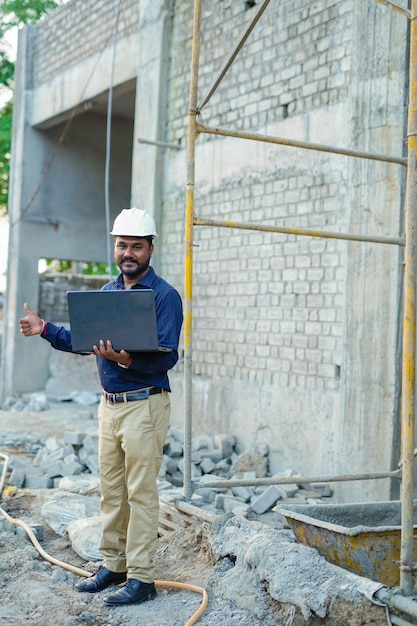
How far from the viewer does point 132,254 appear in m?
4.19

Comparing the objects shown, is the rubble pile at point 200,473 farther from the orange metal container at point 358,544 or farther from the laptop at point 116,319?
the laptop at point 116,319

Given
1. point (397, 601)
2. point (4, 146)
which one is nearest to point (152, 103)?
point (397, 601)

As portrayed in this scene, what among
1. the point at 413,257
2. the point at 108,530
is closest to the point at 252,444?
the point at 108,530

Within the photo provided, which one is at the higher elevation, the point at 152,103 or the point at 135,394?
the point at 152,103

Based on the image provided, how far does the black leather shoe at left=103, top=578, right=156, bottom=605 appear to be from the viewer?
407 centimetres

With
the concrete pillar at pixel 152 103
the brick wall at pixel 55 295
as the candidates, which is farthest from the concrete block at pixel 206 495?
the brick wall at pixel 55 295

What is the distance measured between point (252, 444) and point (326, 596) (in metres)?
4.35

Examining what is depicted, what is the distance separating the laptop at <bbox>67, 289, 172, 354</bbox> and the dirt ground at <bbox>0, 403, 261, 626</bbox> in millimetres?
1412

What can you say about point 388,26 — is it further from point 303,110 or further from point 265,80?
point 265,80

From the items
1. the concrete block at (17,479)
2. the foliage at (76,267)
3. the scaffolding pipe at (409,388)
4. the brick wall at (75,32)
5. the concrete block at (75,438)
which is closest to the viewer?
the scaffolding pipe at (409,388)

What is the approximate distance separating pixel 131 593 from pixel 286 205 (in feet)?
15.6

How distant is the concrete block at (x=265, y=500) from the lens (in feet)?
19.6

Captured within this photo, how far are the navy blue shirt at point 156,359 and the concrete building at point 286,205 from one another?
1.74 meters

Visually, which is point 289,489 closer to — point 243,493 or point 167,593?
point 243,493
